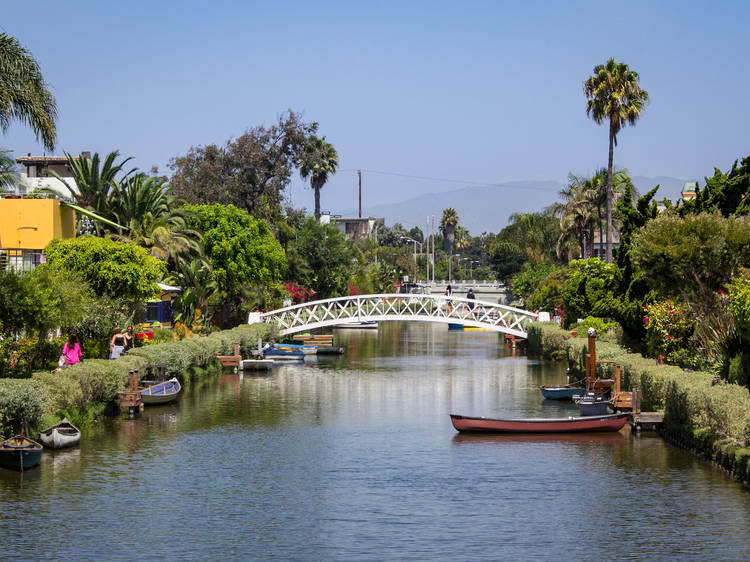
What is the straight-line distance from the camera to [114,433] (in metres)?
33.2

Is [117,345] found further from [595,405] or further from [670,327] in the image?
[670,327]

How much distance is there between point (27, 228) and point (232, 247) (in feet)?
59.6

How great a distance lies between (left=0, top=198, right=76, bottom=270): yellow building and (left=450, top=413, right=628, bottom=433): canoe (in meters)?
23.9

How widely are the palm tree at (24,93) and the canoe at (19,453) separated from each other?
40.0 ft

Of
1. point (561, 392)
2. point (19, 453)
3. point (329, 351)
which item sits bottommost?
point (19, 453)

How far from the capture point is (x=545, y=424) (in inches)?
1308

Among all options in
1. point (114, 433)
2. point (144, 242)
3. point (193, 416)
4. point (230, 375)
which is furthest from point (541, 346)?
point (114, 433)

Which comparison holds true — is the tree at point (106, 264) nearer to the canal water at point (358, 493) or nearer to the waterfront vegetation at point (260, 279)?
the waterfront vegetation at point (260, 279)

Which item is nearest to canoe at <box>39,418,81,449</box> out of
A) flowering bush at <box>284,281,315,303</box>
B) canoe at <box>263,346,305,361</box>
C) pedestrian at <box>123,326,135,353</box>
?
pedestrian at <box>123,326,135,353</box>

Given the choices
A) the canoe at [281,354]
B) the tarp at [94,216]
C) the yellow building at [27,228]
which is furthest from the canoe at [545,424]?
the canoe at [281,354]

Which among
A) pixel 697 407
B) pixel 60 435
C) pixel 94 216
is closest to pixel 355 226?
pixel 94 216

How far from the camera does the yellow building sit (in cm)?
4653

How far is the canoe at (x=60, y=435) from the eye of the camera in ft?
93.9

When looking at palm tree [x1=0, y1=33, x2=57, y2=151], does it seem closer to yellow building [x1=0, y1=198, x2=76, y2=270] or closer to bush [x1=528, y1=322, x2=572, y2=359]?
yellow building [x1=0, y1=198, x2=76, y2=270]
